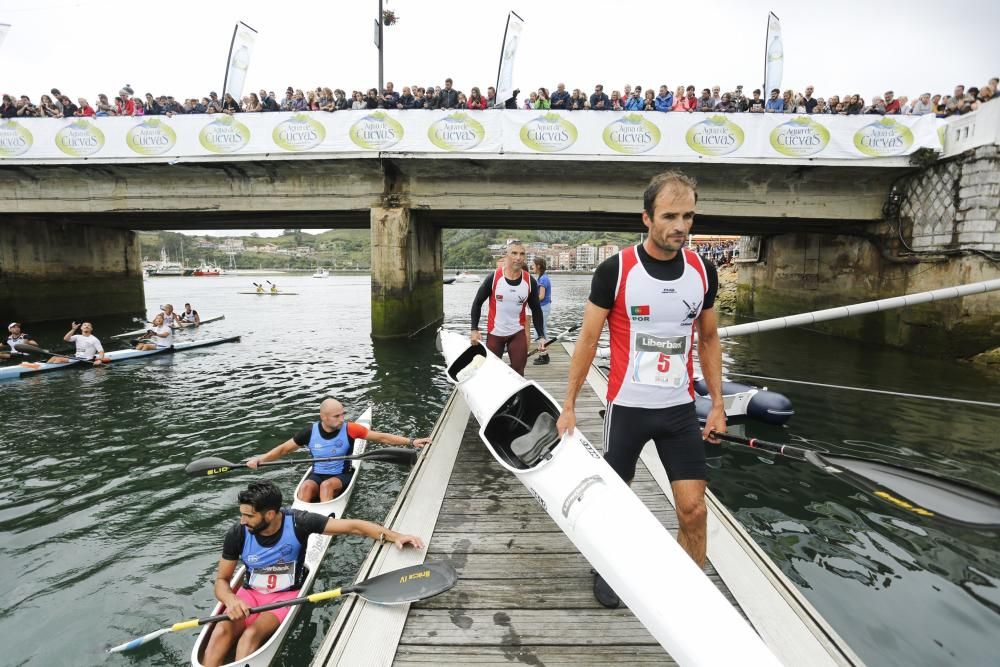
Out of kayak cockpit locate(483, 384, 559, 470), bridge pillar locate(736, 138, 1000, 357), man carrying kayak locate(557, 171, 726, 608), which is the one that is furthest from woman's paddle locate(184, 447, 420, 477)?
bridge pillar locate(736, 138, 1000, 357)

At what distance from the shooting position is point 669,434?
107 inches

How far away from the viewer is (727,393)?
7.95 metres

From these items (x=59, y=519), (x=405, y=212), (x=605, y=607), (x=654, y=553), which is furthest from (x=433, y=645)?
(x=405, y=212)

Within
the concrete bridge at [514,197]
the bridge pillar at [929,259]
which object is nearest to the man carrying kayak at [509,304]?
the concrete bridge at [514,197]

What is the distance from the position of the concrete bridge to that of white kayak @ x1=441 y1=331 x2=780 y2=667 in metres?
12.2

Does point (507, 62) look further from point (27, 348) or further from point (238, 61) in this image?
point (27, 348)

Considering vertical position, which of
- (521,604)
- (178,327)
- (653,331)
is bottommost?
(178,327)

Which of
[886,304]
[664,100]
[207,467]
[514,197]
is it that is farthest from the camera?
[514,197]

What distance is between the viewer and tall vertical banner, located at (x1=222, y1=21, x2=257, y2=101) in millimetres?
17500

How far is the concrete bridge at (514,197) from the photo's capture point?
13.7 m

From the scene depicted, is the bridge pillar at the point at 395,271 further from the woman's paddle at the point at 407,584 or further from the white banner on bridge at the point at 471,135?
the woman's paddle at the point at 407,584

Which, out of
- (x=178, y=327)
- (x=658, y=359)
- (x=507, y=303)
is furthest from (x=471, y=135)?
(x=178, y=327)

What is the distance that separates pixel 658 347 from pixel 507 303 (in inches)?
145

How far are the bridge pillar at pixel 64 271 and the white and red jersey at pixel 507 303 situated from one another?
25.3m
